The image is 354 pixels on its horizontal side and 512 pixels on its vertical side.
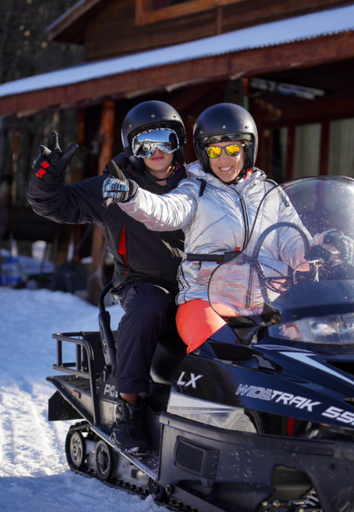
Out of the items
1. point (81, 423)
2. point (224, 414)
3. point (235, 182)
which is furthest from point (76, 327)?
point (224, 414)

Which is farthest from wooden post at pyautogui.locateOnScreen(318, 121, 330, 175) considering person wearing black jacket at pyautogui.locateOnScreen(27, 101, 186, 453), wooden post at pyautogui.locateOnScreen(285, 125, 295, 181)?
person wearing black jacket at pyautogui.locateOnScreen(27, 101, 186, 453)

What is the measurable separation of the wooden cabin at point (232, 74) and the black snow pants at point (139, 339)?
4078 millimetres

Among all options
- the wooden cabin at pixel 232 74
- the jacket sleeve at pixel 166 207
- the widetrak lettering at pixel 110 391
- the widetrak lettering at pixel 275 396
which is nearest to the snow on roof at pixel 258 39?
the wooden cabin at pixel 232 74

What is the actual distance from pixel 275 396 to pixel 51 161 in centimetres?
137

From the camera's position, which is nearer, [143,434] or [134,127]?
[143,434]

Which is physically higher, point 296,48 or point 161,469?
point 296,48

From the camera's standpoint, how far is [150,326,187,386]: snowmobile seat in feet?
8.37

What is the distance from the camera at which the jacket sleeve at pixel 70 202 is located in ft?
8.85

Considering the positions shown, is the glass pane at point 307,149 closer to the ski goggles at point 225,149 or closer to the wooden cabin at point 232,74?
the wooden cabin at point 232,74

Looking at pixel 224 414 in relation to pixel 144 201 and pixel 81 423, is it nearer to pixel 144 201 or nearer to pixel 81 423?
pixel 144 201

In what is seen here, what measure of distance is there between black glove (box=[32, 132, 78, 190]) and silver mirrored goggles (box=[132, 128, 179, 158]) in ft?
1.54

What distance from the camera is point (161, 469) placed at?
2316 millimetres

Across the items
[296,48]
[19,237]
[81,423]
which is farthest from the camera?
[19,237]

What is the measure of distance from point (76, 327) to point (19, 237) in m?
4.86
